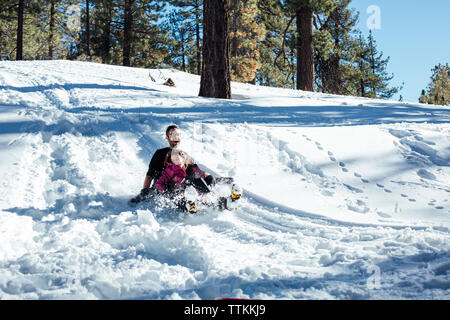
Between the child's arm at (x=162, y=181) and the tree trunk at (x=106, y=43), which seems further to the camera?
the tree trunk at (x=106, y=43)

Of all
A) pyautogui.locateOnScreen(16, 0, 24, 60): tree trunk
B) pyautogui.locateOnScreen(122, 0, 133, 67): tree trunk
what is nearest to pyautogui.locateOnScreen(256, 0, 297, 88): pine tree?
pyautogui.locateOnScreen(122, 0, 133, 67): tree trunk

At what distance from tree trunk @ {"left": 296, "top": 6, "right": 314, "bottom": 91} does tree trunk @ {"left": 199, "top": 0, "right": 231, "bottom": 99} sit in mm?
5313

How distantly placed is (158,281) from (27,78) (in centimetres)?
966

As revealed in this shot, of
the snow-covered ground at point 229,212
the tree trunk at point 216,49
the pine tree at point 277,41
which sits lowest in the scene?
the snow-covered ground at point 229,212

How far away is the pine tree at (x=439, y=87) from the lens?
1663 inches

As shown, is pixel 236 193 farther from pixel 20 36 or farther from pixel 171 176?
pixel 20 36

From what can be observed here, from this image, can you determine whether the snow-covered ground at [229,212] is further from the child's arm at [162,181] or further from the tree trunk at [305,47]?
the tree trunk at [305,47]

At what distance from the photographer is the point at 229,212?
4.37 meters

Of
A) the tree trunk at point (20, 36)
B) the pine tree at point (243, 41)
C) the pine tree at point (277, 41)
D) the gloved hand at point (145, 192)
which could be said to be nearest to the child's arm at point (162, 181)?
the gloved hand at point (145, 192)

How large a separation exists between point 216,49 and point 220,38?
28 centimetres

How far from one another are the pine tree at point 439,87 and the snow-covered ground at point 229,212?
39549mm

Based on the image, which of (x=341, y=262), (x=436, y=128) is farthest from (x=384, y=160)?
(x=341, y=262)

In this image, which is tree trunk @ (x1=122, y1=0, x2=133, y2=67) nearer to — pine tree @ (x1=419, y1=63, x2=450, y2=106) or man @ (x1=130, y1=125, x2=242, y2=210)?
man @ (x1=130, y1=125, x2=242, y2=210)
